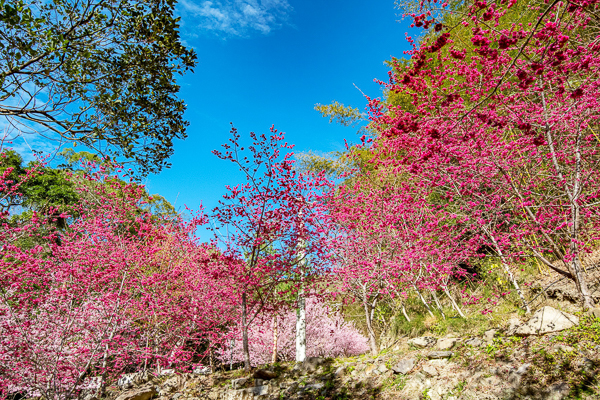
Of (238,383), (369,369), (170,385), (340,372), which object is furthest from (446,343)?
(170,385)

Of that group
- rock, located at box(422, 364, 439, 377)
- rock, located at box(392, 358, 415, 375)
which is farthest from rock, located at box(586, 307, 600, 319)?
rock, located at box(392, 358, 415, 375)

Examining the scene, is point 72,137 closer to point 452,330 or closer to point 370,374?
point 370,374

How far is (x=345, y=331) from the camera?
11.3 meters

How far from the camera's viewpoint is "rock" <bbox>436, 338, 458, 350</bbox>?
4.22 meters

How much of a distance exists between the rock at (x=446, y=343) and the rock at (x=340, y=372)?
159cm

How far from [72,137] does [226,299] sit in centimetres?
569

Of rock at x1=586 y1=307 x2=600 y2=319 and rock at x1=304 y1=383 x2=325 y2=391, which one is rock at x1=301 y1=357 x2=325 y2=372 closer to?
rock at x1=304 y1=383 x2=325 y2=391

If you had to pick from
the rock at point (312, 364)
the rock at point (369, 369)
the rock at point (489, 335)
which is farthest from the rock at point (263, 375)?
the rock at point (489, 335)

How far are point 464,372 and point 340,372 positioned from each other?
80.6 inches

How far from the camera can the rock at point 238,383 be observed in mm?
5184

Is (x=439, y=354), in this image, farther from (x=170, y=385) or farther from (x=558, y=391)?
(x=170, y=385)

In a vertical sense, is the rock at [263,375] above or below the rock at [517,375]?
below

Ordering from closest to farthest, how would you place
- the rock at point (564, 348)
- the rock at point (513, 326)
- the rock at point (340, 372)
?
the rock at point (564, 348), the rock at point (513, 326), the rock at point (340, 372)

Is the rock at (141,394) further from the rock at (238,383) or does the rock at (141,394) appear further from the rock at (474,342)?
the rock at (474,342)
